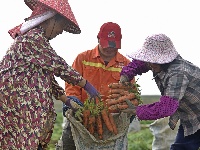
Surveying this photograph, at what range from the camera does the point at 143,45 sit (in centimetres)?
406

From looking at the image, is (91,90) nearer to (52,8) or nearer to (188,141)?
(52,8)

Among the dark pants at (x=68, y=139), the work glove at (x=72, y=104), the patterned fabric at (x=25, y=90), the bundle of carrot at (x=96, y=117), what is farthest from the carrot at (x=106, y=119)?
the patterned fabric at (x=25, y=90)

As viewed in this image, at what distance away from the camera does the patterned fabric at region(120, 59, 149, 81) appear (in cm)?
451

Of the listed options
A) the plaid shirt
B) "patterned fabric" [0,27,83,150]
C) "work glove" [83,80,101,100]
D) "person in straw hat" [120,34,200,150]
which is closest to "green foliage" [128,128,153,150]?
"person in straw hat" [120,34,200,150]

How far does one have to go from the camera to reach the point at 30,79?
3.66 meters

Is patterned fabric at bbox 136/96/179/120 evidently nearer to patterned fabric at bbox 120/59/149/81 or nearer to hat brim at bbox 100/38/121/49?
patterned fabric at bbox 120/59/149/81

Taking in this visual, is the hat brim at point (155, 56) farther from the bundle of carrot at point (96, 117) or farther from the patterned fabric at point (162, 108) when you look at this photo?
the bundle of carrot at point (96, 117)

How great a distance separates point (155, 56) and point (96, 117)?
3.26 feet

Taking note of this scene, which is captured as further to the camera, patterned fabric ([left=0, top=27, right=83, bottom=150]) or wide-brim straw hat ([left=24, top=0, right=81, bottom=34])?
wide-brim straw hat ([left=24, top=0, right=81, bottom=34])

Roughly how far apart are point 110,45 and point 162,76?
882mm

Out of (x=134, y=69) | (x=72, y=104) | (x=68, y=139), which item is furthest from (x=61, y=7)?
(x=68, y=139)

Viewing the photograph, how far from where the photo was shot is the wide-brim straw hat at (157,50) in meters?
3.89

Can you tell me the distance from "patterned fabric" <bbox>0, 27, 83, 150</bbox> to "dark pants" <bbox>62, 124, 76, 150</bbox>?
106 centimetres

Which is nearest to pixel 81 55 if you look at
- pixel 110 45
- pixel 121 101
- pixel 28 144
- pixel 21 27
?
pixel 110 45
